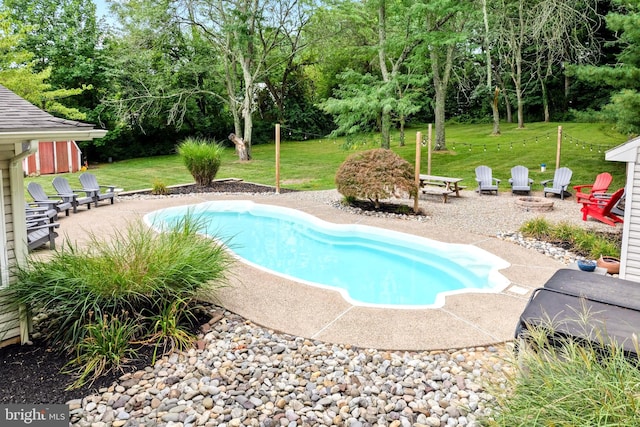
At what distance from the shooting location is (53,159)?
16.8 meters

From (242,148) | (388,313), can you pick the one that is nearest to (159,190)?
(242,148)

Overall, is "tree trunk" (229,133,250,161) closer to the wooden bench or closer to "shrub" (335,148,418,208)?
the wooden bench

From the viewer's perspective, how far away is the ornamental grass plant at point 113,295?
13.2 feet

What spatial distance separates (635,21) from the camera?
9109 millimetres

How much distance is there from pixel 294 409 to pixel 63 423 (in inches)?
61.0

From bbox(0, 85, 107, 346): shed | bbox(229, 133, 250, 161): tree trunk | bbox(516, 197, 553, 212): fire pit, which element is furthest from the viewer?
bbox(229, 133, 250, 161): tree trunk

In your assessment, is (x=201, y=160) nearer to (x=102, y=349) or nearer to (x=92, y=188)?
(x=92, y=188)

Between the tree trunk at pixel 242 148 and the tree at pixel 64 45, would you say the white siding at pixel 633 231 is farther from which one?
the tree at pixel 64 45

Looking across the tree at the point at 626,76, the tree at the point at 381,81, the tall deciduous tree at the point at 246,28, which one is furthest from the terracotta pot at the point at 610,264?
the tall deciduous tree at the point at 246,28

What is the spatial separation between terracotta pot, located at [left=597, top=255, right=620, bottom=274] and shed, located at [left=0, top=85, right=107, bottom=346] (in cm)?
609

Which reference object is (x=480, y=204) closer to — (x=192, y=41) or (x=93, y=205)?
(x=93, y=205)

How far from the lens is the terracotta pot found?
610 centimetres

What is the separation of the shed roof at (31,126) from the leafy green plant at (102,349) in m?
1.54

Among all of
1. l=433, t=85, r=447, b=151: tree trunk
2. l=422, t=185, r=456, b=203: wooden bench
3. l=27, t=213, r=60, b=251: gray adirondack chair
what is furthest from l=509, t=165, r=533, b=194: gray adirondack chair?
l=27, t=213, r=60, b=251: gray adirondack chair
